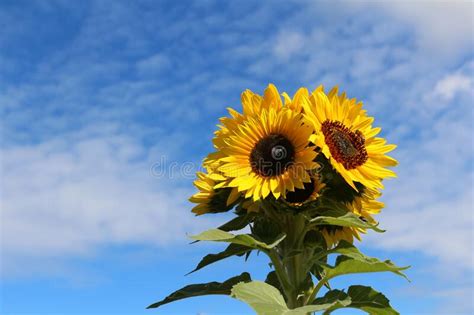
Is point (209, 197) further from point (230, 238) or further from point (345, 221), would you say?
point (345, 221)

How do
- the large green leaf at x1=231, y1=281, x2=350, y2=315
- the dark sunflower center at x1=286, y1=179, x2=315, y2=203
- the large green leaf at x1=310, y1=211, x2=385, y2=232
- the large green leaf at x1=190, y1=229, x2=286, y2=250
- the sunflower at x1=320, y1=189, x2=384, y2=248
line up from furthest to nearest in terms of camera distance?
the sunflower at x1=320, y1=189, x2=384, y2=248, the dark sunflower center at x1=286, y1=179, x2=315, y2=203, the large green leaf at x1=310, y1=211, x2=385, y2=232, the large green leaf at x1=190, y1=229, x2=286, y2=250, the large green leaf at x1=231, y1=281, x2=350, y2=315

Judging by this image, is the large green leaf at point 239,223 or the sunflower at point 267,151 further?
the large green leaf at point 239,223

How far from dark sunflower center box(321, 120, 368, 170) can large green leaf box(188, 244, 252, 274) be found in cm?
112

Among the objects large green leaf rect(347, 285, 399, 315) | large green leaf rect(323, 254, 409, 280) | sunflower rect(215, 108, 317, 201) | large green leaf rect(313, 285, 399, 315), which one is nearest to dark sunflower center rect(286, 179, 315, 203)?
sunflower rect(215, 108, 317, 201)

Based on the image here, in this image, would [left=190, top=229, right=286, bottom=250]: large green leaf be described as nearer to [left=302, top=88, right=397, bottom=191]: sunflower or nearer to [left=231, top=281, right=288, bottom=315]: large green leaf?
[left=231, top=281, right=288, bottom=315]: large green leaf

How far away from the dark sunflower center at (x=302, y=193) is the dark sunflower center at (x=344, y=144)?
1.06ft

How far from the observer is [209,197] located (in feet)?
16.6

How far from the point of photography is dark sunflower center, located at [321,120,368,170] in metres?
4.67

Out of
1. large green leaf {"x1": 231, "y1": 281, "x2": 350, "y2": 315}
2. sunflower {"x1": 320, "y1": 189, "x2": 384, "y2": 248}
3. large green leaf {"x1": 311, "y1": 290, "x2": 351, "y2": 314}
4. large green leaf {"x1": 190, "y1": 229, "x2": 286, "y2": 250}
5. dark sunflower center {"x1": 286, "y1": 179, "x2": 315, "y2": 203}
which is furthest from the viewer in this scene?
sunflower {"x1": 320, "y1": 189, "x2": 384, "y2": 248}

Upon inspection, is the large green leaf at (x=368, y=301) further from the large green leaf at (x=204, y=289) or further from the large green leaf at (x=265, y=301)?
the large green leaf at (x=204, y=289)

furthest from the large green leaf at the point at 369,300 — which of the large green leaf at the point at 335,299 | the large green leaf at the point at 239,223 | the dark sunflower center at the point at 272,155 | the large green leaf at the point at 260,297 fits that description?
the dark sunflower center at the point at 272,155

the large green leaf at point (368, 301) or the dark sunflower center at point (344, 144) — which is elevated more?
the dark sunflower center at point (344, 144)

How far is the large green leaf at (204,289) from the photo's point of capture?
494 cm

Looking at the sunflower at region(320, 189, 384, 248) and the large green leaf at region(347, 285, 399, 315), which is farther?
the sunflower at region(320, 189, 384, 248)
